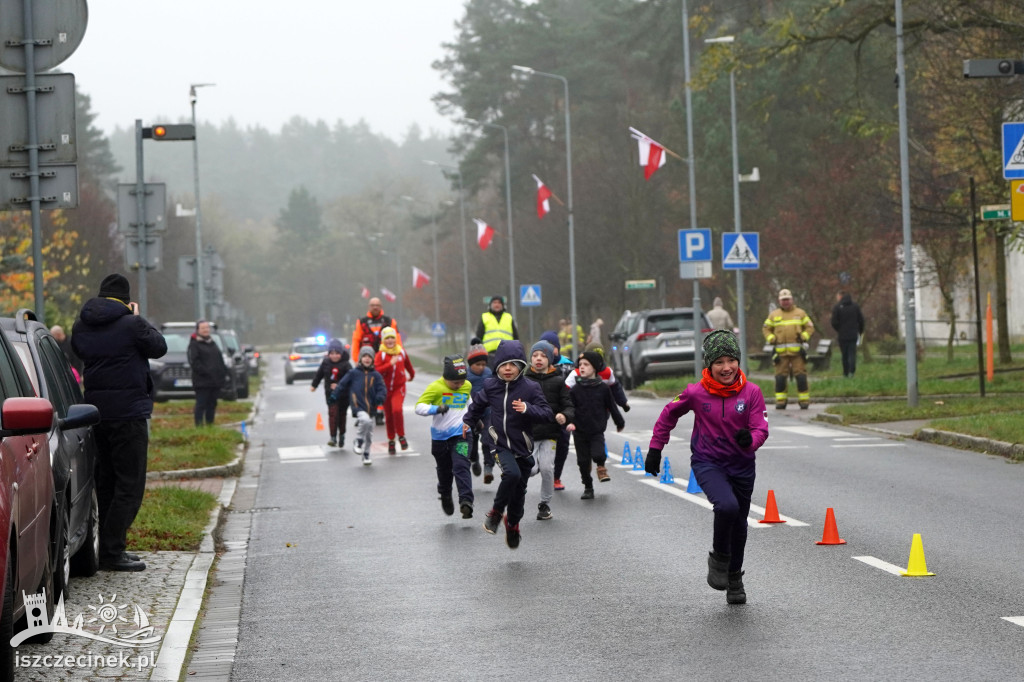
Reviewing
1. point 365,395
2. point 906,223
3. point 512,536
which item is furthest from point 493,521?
point 906,223

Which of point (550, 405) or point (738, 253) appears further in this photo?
point (738, 253)

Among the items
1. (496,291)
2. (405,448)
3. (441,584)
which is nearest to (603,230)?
(496,291)

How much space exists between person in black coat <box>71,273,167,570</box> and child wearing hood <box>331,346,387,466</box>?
8.58 m

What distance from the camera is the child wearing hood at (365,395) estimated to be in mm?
19484

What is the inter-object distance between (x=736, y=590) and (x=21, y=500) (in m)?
3.95

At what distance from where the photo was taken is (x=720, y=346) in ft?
28.8

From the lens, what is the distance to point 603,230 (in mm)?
59406

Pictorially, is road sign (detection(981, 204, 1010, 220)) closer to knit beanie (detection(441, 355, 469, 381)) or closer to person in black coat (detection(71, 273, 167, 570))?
knit beanie (detection(441, 355, 469, 381))

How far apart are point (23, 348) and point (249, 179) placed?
187m

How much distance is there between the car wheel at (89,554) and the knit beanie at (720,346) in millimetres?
4025

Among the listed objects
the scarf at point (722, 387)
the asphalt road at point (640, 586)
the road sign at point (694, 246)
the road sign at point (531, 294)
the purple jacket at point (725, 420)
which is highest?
the road sign at point (694, 246)

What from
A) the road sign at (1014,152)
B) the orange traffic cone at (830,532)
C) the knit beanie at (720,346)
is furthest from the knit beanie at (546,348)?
the road sign at (1014,152)

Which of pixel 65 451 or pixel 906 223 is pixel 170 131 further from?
pixel 906 223

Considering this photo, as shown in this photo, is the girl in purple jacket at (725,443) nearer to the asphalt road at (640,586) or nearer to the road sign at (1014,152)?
the asphalt road at (640,586)
